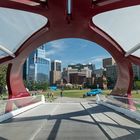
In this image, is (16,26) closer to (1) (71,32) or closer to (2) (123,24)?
(1) (71,32)

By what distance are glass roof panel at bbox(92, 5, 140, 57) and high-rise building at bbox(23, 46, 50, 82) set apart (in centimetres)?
11081

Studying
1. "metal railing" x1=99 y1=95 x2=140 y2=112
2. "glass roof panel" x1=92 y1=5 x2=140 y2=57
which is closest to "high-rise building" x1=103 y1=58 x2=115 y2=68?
"glass roof panel" x1=92 y1=5 x2=140 y2=57

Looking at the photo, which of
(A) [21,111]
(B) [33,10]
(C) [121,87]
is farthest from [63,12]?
(C) [121,87]

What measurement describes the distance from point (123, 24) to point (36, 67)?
123823mm

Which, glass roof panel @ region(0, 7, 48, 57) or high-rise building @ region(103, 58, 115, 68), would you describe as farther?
high-rise building @ region(103, 58, 115, 68)

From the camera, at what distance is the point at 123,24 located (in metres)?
19.9

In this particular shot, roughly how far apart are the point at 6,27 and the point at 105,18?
6.29 meters

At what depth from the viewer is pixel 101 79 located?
366ft

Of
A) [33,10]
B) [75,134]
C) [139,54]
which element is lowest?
[75,134]

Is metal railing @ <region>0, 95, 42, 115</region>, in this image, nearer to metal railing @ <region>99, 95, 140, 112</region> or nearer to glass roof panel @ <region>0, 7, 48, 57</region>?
glass roof panel @ <region>0, 7, 48, 57</region>

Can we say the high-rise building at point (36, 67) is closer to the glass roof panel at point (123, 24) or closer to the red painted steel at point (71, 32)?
the red painted steel at point (71, 32)

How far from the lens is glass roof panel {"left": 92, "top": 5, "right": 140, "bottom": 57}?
18.0m

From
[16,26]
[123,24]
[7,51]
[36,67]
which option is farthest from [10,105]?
[36,67]

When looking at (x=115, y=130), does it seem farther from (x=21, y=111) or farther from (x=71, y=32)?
(x=71, y=32)
